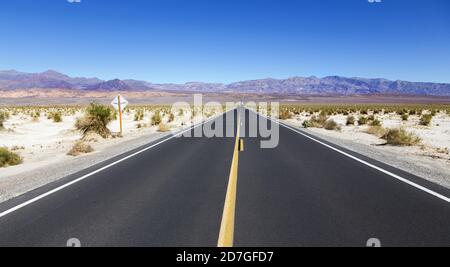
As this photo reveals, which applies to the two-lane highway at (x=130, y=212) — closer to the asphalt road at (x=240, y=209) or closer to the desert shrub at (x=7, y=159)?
the asphalt road at (x=240, y=209)

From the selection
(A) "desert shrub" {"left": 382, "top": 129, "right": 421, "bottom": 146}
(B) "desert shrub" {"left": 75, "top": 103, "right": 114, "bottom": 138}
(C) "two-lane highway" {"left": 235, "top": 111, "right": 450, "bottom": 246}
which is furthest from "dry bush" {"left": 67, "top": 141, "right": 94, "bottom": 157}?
(A) "desert shrub" {"left": 382, "top": 129, "right": 421, "bottom": 146}

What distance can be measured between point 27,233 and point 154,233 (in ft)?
6.24

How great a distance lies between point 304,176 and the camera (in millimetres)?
9703

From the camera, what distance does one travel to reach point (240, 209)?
666cm

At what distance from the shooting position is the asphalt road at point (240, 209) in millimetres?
5262

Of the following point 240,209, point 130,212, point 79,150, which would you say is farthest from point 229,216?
point 79,150

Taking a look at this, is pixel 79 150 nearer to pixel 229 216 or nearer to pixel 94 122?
pixel 94 122

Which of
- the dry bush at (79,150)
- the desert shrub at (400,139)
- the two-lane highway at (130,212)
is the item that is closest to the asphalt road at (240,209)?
the two-lane highway at (130,212)

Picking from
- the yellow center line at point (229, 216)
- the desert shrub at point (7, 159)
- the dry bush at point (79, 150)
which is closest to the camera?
the yellow center line at point (229, 216)

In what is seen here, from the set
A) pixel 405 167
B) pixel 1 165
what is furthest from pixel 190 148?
pixel 405 167

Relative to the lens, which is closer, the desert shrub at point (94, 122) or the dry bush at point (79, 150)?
the dry bush at point (79, 150)

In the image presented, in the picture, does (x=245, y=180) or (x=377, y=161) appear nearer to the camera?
(x=245, y=180)

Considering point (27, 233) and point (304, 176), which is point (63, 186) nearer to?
point (27, 233)

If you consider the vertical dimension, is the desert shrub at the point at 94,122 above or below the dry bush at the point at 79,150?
above
